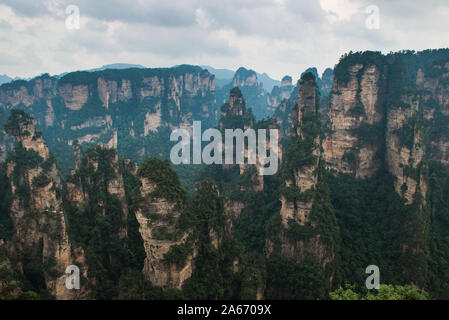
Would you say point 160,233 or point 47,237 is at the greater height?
point 160,233

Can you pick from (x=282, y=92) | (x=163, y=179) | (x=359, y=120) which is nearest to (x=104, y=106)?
(x=282, y=92)

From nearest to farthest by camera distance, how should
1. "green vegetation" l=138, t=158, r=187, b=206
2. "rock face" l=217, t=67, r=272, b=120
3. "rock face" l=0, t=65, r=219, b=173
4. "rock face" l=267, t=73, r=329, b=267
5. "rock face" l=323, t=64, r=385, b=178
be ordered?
"green vegetation" l=138, t=158, r=187, b=206
"rock face" l=267, t=73, r=329, b=267
"rock face" l=323, t=64, r=385, b=178
"rock face" l=0, t=65, r=219, b=173
"rock face" l=217, t=67, r=272, b=120

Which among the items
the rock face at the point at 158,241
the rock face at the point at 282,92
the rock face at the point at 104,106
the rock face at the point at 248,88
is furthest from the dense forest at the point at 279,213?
the rock face at the point at 248,88

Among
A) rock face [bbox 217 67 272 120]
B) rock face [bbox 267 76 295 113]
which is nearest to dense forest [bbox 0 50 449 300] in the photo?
rock face [bbox 267 76 295 113]

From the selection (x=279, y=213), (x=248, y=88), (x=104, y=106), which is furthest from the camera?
(x=248, y=88)

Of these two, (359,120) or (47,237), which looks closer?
(47,237)

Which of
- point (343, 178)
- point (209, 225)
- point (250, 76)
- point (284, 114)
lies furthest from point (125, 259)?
point (250, 76)

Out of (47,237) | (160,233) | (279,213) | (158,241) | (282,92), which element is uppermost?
(282,92)

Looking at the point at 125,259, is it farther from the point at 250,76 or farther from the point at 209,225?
the point at 250,76

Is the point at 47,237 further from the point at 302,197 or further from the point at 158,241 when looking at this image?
the point at 302,197

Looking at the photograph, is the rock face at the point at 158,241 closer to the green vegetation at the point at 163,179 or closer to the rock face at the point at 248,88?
the green vegetation at the point at 163,179

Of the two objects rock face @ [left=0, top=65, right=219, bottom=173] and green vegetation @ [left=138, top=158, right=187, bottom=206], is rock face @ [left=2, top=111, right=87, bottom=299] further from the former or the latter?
rock face @ [left=0, top=65, right=219, bottom=173]
